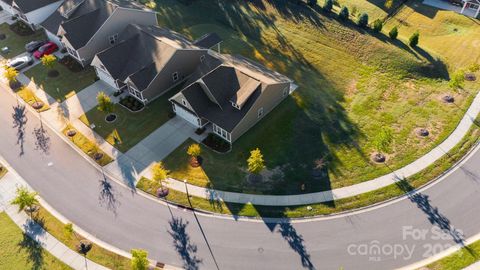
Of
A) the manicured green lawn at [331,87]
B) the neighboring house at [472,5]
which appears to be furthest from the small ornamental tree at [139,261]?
the neighboring house at [472,5]

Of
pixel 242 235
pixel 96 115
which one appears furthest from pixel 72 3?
pixel 242 235

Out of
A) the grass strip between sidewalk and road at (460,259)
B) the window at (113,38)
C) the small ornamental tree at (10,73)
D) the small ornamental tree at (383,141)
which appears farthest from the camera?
the window at (113,38)

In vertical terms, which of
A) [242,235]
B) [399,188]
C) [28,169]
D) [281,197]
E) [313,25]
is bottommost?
[28,169]

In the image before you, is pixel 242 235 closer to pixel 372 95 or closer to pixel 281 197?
pixel 281 197

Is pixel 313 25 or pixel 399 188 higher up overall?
pixel 313 25

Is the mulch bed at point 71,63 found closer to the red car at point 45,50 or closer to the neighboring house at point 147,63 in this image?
the red car at point 45,50

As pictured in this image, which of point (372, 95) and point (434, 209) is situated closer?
point (434, 209)

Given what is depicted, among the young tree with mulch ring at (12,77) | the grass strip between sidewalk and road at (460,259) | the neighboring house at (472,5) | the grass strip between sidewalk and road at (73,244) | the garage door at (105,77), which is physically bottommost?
the grass strip between sidewalk and road at (73,244)

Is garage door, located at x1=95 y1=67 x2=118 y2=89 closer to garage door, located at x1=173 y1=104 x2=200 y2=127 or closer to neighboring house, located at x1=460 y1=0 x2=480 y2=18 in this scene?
garage door, located at x1=173 y1=104 x2=200 y2=127
